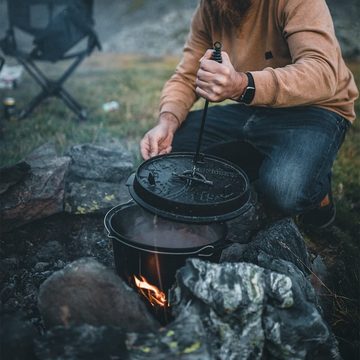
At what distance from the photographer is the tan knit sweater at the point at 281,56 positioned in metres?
2.35

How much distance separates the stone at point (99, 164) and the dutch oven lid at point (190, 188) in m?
0.94

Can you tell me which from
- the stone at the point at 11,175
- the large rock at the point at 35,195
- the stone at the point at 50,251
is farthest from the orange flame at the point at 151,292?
the stone at the point at 11,175

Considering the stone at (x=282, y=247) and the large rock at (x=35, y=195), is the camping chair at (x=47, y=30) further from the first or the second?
the stone at (x=282, y=247)

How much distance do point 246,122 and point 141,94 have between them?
3677mm

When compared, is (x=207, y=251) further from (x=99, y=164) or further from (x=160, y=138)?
(x=99, y=164)

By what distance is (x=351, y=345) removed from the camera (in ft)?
6.97

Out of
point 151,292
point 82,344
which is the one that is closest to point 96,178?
point 151,292

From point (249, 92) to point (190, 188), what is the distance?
66 centimetres

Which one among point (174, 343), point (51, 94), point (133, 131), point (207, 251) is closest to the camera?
point (174, 343)

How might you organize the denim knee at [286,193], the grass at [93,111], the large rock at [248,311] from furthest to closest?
the grass at [93,111] → the denim knee at [286,193] → the large rock at [248,311]

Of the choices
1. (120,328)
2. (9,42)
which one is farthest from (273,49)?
(9,42)

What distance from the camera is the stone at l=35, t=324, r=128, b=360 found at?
157 centimetres

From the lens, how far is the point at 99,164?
3365 mm

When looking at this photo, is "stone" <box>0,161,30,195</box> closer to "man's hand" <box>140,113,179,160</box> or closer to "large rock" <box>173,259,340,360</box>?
"man's hand" <box>140,113,179,160</box>
